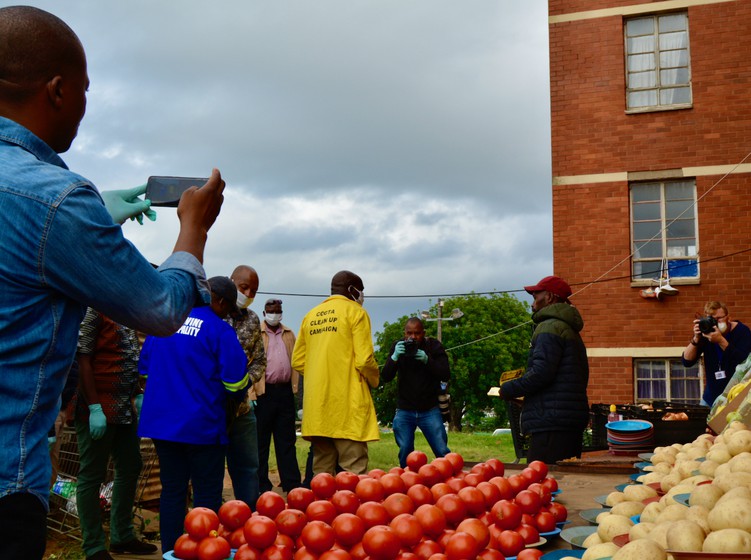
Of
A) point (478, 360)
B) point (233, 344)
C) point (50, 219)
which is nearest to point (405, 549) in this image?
point (50, 219)

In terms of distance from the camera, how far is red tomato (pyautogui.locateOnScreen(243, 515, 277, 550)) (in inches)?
104

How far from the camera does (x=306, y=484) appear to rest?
8.91 m

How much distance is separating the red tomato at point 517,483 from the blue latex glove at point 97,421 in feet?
10.5

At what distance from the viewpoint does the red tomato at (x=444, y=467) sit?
3645mm

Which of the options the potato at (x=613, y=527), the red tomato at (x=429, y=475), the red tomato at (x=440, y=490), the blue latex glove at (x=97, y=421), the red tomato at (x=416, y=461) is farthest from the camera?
the blue latex glove at (x=97, y=421)

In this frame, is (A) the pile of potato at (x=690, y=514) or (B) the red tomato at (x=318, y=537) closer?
(A) the pile of potato at (x=690, y=514)

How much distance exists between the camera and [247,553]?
260 cm

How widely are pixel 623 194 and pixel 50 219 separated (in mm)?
15786

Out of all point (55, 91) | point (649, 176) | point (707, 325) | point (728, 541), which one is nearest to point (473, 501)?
point (728, 541)

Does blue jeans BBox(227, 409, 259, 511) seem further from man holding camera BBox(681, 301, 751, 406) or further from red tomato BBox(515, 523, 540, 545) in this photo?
man holding camera BBox(681, 301, 751, 406)

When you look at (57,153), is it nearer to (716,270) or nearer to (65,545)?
(65,545)

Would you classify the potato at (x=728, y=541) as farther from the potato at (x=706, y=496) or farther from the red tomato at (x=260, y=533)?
the red tomato at (x=260, y=533)

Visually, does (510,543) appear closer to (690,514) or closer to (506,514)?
(506,514)

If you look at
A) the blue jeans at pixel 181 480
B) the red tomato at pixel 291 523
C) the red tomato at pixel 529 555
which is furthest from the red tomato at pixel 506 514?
the blue jeans at pixel 181 480
